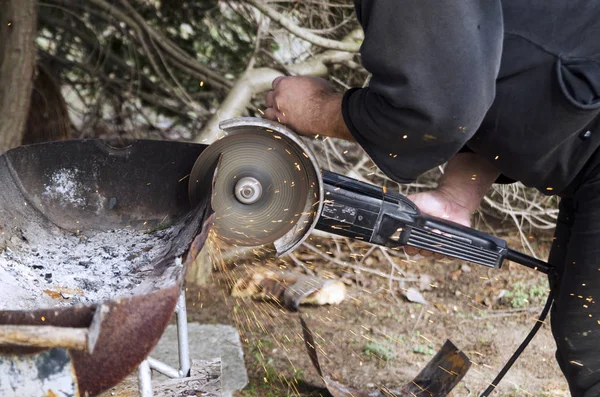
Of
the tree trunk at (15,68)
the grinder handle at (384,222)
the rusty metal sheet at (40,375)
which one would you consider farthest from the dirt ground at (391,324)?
the rusty metal sheet at (40,375)

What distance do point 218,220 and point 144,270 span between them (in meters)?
0.29

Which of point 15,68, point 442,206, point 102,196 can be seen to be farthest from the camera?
point 15,68

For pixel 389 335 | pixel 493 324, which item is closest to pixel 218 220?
pixel 389 335

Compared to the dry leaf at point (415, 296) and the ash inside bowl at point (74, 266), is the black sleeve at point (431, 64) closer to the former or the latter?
the ash inside bowl at point (74, 266)

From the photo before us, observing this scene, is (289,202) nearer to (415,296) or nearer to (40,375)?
(40,375)

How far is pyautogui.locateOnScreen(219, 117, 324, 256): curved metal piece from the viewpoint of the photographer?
5.74ft

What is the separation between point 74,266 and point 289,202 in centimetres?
65

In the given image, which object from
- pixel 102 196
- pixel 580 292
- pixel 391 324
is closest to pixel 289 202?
pixel 102 196

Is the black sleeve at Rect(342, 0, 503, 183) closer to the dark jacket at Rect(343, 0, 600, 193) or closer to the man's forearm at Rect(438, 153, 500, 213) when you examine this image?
the dark jacket at Rect(343, 0, 600, 193)

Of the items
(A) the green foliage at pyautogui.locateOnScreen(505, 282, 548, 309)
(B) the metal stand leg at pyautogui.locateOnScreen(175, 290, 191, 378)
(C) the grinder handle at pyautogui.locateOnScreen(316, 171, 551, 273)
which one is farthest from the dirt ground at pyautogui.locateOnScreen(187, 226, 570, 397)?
(C) the grinder handle at pyautogui.locateOnScreen(316, 171, 551, 273)

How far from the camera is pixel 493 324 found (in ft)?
11.9

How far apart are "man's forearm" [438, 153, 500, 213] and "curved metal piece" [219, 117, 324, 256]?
65cm

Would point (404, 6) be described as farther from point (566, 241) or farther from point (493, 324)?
point (493, 324)

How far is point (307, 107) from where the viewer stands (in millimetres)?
1808
